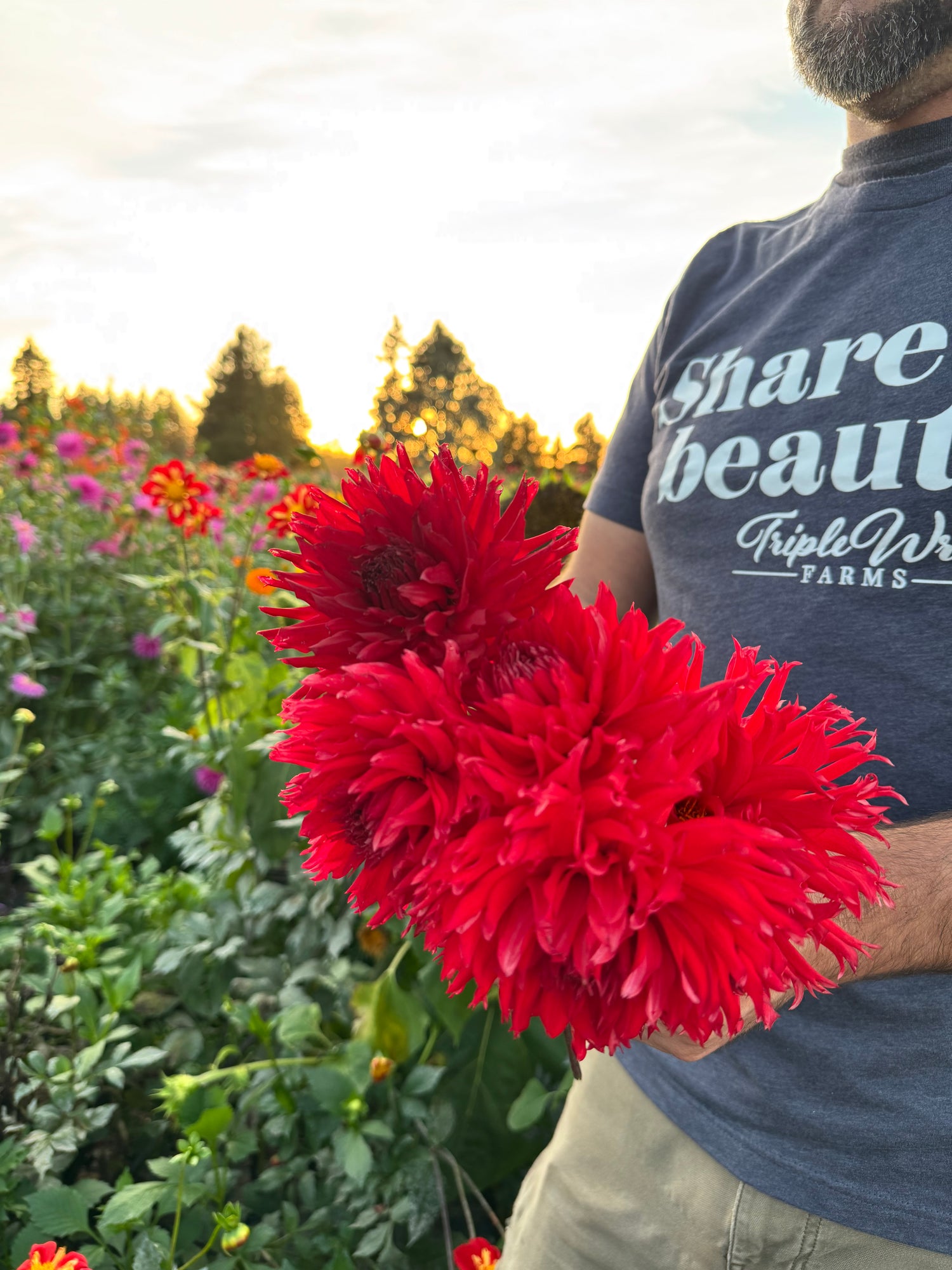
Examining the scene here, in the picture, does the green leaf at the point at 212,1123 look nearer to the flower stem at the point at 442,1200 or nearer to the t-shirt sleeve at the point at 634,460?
the flower stem at the point at 442,1200

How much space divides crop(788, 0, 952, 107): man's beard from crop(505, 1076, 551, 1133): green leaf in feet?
4.68

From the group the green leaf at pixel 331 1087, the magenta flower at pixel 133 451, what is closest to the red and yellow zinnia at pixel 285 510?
the green leaf at pixel 331 1087

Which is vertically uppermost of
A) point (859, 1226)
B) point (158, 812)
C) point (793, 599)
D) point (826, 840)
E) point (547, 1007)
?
point (793, 599)

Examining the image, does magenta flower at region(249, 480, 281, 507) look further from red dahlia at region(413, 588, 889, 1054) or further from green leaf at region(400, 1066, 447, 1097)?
red dahlia at region(413, 588, 889, 1054)

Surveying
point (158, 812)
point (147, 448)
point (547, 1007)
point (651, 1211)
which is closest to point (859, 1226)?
point (651, 1211)

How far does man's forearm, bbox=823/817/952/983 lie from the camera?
2.12 feet

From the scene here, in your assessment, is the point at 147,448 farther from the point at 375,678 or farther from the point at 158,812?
the point at 375,678

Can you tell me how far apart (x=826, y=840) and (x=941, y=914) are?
0.32 metres

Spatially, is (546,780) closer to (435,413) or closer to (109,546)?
(435,413)

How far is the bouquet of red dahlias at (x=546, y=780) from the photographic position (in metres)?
0.40

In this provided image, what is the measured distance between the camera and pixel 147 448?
5.01 metres

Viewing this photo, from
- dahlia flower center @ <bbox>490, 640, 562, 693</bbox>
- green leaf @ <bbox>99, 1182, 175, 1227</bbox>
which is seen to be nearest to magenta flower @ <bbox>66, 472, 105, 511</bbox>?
green leaf @ <bbox>99, 1182, 175, 1227</bbox>

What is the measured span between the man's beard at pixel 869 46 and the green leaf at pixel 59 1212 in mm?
1800

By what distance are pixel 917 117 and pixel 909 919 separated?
965mm
